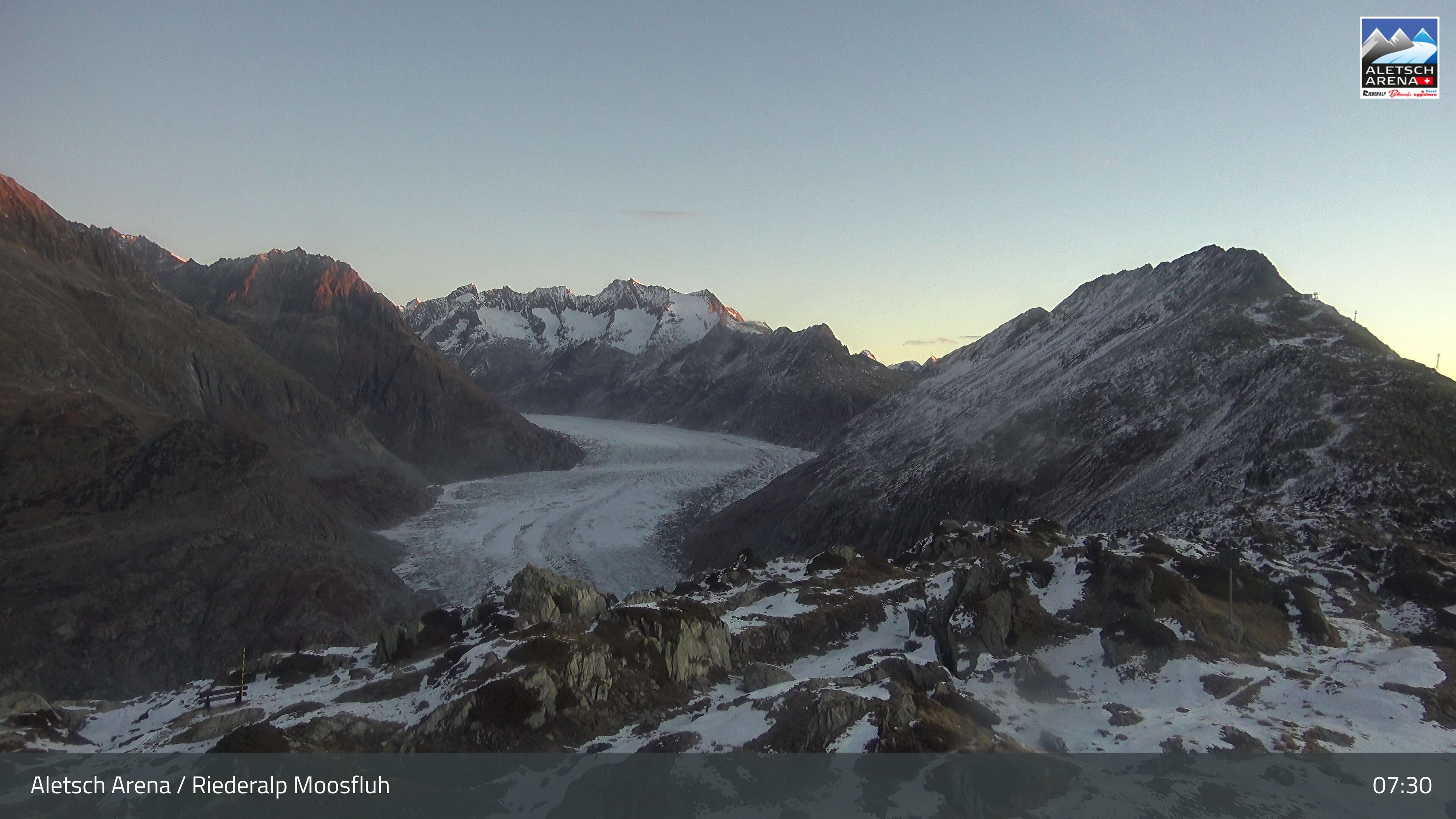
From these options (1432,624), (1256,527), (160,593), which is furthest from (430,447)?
(1432,624)

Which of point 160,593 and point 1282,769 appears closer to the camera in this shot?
point 1282,769

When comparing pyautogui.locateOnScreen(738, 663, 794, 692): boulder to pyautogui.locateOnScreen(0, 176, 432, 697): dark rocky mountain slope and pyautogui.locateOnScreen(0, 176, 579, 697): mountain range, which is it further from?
pyautogui.locateOnScreen(0, 176, 579, 697): mountain range

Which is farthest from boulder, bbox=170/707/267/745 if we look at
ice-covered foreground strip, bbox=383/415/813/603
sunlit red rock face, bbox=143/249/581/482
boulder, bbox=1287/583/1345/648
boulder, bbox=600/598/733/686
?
sunlit red rock face, bbox=143/249/581/482

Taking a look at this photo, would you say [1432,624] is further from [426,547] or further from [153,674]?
[426,547]

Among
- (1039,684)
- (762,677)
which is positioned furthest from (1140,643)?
(762,677)

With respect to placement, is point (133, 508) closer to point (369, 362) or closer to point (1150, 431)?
point (1150, 431)

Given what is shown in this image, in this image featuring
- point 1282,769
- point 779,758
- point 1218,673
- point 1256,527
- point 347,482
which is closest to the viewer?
point 1282,769
